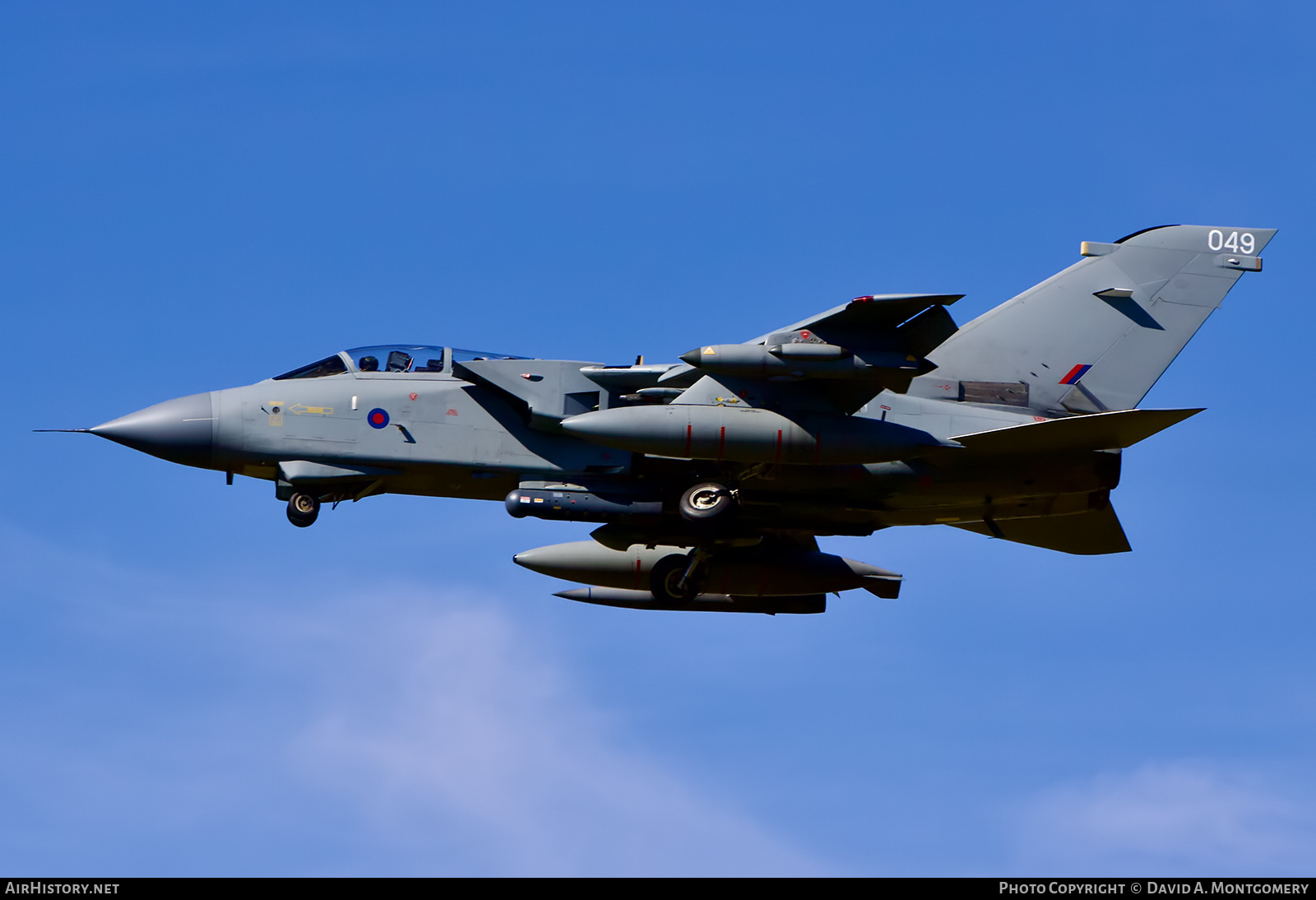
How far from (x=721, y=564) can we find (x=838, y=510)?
89.2 inches

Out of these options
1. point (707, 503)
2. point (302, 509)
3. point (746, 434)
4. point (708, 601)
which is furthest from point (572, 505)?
point (708, 601)

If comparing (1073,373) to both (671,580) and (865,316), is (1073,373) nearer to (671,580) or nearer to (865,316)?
(865,316)

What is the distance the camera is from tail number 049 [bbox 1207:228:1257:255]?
2083cm

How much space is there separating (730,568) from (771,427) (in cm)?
418

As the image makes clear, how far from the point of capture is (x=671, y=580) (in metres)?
20.6

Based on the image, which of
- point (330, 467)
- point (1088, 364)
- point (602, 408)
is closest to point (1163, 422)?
point (1088, 364)

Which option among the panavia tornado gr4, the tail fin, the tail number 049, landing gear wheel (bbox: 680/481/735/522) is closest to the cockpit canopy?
the panavia tornado gr4

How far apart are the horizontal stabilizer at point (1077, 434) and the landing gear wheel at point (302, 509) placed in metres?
8.61

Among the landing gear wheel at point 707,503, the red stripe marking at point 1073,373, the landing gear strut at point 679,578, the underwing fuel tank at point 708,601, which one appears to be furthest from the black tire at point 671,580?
the red stripe marking at point 1073,373

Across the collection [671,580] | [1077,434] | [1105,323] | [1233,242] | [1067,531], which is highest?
[1233,242]

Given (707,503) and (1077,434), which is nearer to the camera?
(1077,434)

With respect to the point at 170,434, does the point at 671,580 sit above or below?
below

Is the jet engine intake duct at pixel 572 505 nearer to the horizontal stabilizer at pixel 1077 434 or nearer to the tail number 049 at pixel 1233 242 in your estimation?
Result: the horizontal stabilizer at pixel 1077 434

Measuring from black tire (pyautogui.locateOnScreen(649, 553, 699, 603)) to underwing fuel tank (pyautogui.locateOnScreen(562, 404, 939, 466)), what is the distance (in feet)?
10.5
